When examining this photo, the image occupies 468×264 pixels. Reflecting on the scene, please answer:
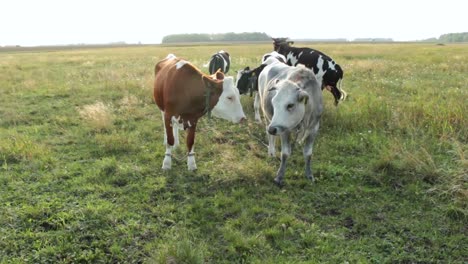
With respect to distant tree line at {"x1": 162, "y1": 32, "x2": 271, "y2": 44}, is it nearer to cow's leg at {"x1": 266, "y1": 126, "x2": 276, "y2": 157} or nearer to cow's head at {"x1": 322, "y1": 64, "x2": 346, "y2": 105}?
cow's head at {"x1": 322, "y1": 64, "x2": 346, "y2": 105}

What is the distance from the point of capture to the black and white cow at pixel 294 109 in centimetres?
556

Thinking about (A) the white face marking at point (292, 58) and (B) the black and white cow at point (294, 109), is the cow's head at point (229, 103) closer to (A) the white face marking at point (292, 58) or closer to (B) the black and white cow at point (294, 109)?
(B) the black and white cow at point (294, 109)

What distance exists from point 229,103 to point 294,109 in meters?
1.45

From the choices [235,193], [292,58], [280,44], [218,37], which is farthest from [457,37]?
[235,193]

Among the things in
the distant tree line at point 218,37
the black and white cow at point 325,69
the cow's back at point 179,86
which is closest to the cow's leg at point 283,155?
the cow's back at point 179,86

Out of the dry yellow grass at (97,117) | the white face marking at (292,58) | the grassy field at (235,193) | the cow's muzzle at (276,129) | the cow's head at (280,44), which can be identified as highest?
the cow's head at (280,44)

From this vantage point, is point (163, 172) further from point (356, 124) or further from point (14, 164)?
point (356, 124)

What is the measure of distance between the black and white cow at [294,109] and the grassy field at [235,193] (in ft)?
2.10

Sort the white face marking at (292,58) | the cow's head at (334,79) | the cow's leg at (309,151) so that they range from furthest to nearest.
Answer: the white face marking at (292,58) → the cow's head at (334,79) → the cow's leg at (309,151)

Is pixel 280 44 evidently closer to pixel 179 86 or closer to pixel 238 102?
pixel 238 102

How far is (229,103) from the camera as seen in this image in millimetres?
6648

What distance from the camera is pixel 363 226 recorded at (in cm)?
500

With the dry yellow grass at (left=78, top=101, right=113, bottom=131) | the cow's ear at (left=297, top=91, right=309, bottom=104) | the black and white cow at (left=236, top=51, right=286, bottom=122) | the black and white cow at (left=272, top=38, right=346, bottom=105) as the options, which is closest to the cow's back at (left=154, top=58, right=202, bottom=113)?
the cow's ear at (left=297, top=91, right=309, bottom=104)

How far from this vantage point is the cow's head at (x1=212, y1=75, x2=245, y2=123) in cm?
662
